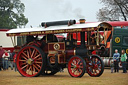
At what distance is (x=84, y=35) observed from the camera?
1650 cm

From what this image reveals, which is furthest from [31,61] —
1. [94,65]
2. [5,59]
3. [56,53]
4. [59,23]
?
[5,59]

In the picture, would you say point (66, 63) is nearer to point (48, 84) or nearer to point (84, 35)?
point (84, 35)

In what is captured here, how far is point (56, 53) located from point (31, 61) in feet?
3.91

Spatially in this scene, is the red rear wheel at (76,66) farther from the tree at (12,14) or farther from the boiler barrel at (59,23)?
the tree at (12,14)

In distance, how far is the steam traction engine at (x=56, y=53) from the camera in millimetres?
16156

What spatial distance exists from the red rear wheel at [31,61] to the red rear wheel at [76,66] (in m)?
1.29

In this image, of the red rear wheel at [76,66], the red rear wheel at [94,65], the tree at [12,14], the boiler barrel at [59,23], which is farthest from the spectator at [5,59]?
the tree at [12,14]

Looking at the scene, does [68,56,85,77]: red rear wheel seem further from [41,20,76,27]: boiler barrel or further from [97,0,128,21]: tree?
[97,0,128,21]: tree

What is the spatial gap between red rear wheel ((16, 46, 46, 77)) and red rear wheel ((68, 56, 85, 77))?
4.24ft

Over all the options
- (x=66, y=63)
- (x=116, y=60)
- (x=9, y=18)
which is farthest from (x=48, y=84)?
(x=9, y=18)

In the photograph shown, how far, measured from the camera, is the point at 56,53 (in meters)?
16.8

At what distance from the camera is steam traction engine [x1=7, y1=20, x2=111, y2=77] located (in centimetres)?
1616

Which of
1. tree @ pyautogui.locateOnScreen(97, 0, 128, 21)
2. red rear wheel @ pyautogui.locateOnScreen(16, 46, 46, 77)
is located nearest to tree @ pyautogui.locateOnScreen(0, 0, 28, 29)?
tree @ pyautogui.locateOnScreen(97, 0, 128, 21)

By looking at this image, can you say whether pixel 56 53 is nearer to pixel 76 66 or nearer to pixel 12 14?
pixel 76 66
